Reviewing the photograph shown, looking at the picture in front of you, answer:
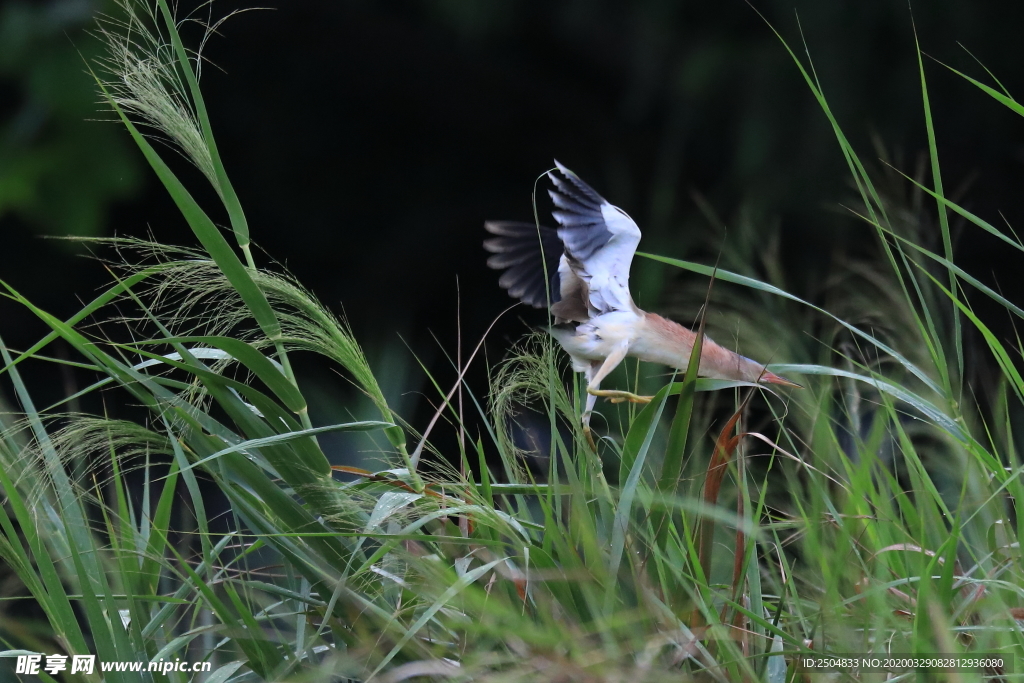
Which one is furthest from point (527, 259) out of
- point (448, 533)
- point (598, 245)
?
point (448, 533)

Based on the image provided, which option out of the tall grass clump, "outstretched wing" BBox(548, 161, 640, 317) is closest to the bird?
"outstretched wing" BBox(548, 161, 640, 317)

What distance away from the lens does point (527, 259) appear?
0.91 m

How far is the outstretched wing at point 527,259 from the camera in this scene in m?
0.88

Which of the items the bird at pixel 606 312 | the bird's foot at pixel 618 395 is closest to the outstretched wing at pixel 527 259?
the bird at pixel 606 312

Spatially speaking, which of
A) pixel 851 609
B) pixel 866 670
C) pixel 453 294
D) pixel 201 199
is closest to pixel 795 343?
pixel 851 609

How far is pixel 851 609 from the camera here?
582mm

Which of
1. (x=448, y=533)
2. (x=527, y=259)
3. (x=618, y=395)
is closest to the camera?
(x=448, y=533)

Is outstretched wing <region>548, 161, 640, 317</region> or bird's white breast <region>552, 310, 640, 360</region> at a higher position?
outstretched wing <region>548, 161, 640, 317</region>

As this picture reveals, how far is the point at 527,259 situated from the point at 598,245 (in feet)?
0.50

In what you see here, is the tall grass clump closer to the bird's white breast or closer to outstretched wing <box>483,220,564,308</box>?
the bird's white breast

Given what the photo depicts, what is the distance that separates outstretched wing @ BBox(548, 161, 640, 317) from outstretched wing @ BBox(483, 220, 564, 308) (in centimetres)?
10

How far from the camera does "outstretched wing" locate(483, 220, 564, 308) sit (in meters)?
0.88

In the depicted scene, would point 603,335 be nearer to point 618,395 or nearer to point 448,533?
point 618,395

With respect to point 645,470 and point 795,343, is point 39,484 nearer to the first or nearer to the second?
point 645,470
